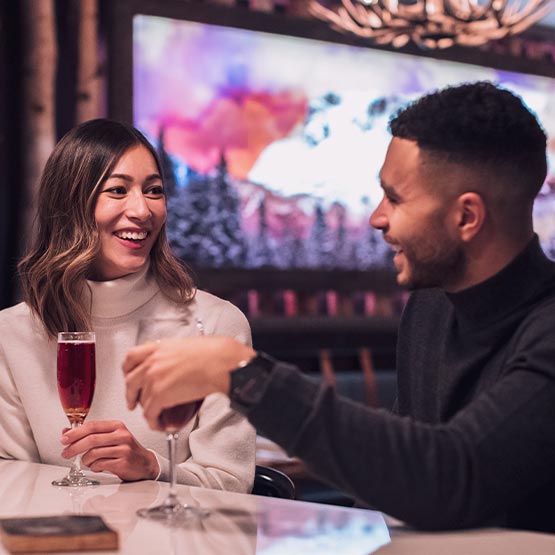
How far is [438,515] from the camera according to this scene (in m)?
1.30

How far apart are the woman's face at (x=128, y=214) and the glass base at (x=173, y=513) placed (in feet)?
3.23

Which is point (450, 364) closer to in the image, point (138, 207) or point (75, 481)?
point (75, 481)

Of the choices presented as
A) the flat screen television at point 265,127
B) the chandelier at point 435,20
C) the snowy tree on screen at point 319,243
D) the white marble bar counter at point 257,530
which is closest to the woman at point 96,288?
the white marble bar counter at point 257,530

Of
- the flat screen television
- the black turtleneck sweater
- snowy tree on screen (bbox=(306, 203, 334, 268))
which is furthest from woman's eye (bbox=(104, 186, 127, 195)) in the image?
snowy tree on screen (bbox=(306, 203, 334, 268))

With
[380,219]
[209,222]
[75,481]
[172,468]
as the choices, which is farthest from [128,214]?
[209,222]

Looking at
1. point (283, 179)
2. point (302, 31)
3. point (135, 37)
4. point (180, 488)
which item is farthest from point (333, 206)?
point (180, 488)

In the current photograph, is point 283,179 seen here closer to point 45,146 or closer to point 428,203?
point 45,146

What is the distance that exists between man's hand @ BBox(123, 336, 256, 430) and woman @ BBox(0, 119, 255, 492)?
76 centimetres

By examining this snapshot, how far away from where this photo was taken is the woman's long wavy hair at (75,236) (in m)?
2.31

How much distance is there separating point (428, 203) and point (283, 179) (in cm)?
443

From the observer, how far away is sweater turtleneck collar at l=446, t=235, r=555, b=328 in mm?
1540

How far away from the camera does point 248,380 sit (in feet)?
4.35

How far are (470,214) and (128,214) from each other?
3.45 feet

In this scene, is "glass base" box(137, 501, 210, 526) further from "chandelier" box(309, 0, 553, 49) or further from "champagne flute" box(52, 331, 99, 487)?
"chandelier" box(309, 0, 553, 49)
